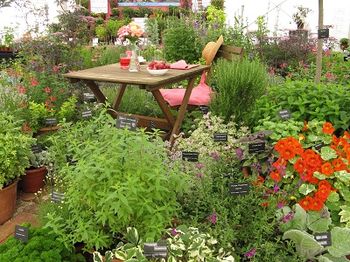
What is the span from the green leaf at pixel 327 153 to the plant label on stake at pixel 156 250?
1.36 meters

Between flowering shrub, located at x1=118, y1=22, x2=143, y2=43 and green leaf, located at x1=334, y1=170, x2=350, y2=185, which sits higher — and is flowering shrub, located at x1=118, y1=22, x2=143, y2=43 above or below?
above

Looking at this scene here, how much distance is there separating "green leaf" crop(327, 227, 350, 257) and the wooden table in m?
1.98

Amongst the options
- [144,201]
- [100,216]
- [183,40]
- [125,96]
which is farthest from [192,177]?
[183,40]

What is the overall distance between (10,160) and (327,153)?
2.37 m

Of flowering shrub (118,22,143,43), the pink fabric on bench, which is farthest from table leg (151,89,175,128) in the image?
flowering shrub (118,22,143,43)

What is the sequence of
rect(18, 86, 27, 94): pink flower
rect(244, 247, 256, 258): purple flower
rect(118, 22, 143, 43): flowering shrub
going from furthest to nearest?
rect(118, 22, 143, 43): flowering shrub < rect(18, 86, 27, 94): pink flower < rect(244, 247, 256, 258): purple flower

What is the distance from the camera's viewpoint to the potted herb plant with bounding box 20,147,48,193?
12.5ft

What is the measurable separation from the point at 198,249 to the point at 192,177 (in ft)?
2.33

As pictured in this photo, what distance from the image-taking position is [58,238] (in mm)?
2381

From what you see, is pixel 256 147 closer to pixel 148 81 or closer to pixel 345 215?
pixel 345 215

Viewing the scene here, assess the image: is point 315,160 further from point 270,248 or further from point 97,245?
point 97,245

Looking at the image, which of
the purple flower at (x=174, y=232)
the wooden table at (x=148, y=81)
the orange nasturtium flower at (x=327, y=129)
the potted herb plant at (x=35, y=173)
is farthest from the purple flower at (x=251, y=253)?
the potted herb plant at (x=35, y=173)

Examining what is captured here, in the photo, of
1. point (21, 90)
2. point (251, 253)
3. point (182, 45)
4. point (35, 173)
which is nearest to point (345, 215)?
point (251, 253)

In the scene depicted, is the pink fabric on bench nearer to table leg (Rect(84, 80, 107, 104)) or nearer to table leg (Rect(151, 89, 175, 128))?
table leg (Rect(151, 89, 175, 128))
